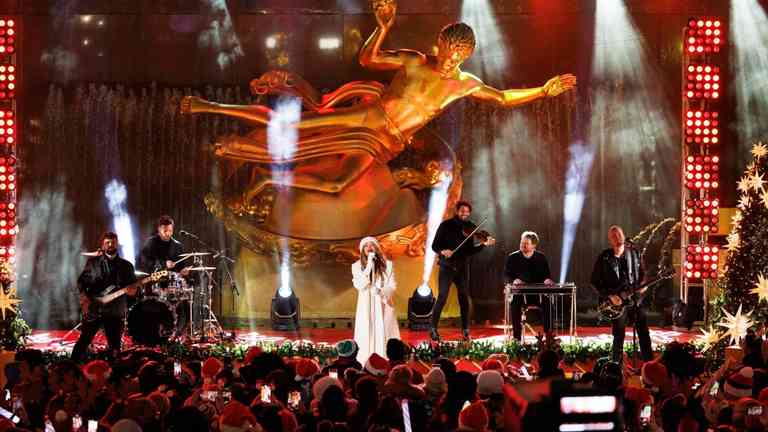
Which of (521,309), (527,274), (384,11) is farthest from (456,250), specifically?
(384,11)

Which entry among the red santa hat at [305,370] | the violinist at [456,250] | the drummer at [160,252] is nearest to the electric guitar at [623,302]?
the violinist at [456,250]

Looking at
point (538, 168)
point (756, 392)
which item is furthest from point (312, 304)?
point (756, 392)

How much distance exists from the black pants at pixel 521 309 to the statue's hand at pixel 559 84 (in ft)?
13.4

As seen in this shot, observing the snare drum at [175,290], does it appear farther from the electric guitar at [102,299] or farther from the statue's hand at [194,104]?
the statue's hand at [194,104]

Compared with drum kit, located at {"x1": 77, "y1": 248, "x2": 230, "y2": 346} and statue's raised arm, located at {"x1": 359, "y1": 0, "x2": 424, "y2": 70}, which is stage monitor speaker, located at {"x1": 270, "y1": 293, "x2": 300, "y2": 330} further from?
statue's raised arm, located at {"x1": 359, "y1": 0, "x2": 424, "y2": 70}

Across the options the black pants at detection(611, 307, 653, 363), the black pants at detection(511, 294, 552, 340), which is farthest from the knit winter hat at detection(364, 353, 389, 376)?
the black pants at detection(511, 294, 552, 340)

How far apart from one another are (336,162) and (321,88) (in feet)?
4.17

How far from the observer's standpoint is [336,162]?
17.6 meters

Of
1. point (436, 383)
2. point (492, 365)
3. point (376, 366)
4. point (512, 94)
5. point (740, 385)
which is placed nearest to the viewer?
point (436, 383)

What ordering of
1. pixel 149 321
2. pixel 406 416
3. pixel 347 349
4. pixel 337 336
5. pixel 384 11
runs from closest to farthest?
pixel 406 416, pixel 347 349, pixel 149 321, pixel 337 336, pixel 384 11

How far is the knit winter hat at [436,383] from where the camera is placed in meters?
7.30

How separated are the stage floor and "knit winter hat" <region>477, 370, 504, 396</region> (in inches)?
294

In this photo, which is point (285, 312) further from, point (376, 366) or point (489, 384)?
→ point (489, 384)

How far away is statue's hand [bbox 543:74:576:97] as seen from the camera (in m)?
17.2
